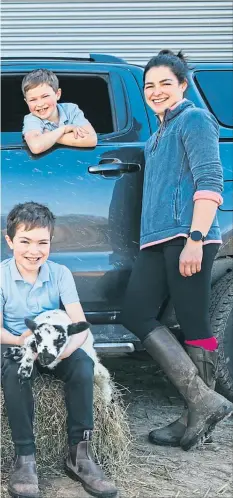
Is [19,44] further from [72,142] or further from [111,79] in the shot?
[72,142]

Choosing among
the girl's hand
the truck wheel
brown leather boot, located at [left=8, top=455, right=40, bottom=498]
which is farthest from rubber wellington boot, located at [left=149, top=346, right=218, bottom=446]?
brown leather boot, located at [left=8, top=455, right=40, bottom=498]

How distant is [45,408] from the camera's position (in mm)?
3234

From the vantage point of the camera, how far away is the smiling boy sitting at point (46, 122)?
354cm

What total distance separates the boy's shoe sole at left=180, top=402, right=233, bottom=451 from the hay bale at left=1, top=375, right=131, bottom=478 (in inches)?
12.2

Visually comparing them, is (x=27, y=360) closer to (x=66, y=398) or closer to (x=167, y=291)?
(x=66, y=398)


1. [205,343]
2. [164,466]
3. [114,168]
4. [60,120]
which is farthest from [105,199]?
[164,466]

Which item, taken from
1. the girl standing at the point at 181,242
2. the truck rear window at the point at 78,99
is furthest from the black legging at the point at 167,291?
the truck rear window at the point at 78,99

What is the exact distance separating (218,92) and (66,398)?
6.00ft

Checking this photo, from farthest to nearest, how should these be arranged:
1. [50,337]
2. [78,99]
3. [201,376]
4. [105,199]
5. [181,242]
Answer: [78,99] → [105,199] → [201,376] → [181,242] → [50,337]

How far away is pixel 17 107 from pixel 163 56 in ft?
4.12

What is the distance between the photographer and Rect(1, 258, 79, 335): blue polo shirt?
320 cm

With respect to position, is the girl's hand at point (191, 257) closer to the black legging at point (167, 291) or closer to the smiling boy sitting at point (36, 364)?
the black legging at point (167, 291)

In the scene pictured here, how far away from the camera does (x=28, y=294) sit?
321cm

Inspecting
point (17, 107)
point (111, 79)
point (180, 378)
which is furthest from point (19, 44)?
point (180, 378)
